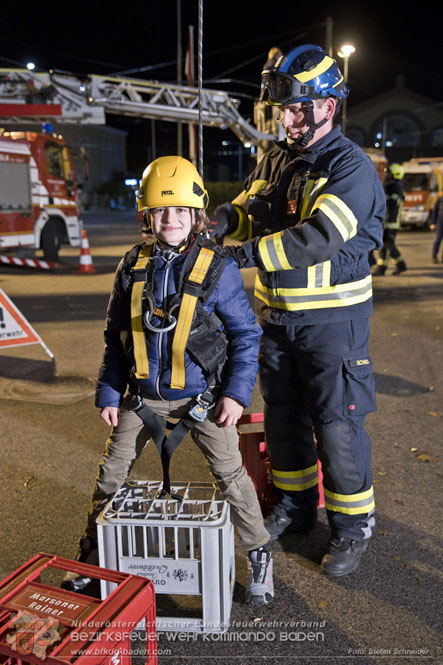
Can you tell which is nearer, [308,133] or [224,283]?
[224,283]

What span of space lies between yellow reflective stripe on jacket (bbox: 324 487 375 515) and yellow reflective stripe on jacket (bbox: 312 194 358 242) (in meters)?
1.29

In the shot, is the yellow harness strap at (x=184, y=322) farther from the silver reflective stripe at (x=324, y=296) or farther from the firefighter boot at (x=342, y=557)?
the firefighter boot at (x=342, y=557)

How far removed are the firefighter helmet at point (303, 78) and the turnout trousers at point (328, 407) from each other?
111cm

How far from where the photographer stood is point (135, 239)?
21.4m

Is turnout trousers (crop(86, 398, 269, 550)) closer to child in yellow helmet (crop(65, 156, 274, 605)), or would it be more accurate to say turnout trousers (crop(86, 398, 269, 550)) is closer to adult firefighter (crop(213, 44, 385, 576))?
child in yellow helmet (crop(65, 156, 274, 605))

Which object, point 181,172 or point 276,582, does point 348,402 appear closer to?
point 276,582

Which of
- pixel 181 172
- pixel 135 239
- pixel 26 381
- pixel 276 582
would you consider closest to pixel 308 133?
pixel 181 172

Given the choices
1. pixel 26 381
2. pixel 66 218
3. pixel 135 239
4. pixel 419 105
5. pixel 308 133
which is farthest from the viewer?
pixel 419 105

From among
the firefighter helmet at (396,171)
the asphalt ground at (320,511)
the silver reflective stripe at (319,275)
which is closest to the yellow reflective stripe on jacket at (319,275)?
the silver reflective stripe at (319,275)

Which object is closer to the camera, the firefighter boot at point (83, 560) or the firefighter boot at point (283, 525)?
the firefighter boot at point (83, 560)

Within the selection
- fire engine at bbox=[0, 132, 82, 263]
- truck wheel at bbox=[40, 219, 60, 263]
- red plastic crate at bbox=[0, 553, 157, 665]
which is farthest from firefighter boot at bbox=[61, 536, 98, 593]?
truck wheel at bbox=[40, 219, 60, 263]

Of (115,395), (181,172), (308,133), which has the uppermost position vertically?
(308,133)

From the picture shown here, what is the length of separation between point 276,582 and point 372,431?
2.14m

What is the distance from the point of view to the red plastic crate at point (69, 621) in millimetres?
1753
